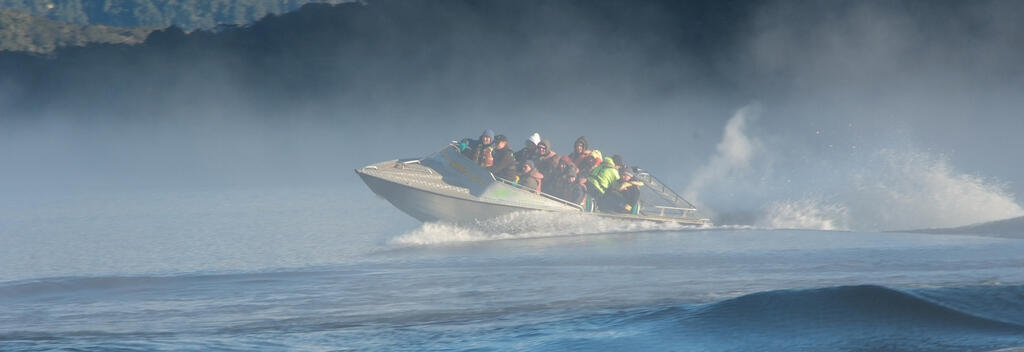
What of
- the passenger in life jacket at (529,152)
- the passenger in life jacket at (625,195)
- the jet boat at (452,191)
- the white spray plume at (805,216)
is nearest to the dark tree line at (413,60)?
the white spray plume at (805,216)

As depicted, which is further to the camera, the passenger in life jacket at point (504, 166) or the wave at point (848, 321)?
the passenger in life jacket at point (504, 166)

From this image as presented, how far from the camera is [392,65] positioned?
62.6 metres

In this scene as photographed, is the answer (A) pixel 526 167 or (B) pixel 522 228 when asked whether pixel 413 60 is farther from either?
(B) pixel 522 228

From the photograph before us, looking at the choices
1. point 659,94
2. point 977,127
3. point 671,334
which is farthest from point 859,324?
point 659,94

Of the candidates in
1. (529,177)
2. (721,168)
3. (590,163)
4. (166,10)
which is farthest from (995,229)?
(166,10)

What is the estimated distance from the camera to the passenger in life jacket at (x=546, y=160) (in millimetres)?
18906

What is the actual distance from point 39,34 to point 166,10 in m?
8.49

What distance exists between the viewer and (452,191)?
59.5 feet

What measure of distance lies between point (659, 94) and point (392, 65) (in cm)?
1417

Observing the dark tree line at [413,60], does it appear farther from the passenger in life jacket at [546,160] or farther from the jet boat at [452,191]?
the jet boat at [452,191]

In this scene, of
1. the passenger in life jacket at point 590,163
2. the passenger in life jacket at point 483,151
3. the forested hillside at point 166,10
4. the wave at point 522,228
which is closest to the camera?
the wave at point 522,228

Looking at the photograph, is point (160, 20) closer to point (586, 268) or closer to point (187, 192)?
point (187, 192)

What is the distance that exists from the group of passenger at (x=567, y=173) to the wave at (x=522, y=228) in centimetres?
28

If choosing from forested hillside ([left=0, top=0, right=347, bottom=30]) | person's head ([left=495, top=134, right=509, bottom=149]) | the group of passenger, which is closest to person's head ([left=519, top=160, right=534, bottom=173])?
the group of passenger
